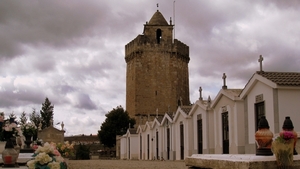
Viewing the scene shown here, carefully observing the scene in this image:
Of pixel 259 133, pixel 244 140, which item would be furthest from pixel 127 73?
pixel 259 133

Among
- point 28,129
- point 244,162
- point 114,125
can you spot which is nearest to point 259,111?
point 28,129

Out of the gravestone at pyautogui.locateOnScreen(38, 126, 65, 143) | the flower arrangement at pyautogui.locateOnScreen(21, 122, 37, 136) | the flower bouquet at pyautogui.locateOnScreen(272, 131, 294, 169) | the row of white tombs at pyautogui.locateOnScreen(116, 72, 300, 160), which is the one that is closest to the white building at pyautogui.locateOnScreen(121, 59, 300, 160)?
the row of white tombs at pyautogui.locateOnScreen(116, 72, 300, 160)

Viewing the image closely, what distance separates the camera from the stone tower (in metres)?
64.9

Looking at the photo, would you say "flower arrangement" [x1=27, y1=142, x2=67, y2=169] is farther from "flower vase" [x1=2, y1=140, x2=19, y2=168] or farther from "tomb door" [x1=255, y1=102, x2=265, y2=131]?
"tomb door" [x1=255, y1=102, x2=265, y2=131]

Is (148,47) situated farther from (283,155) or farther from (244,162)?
(283,155)

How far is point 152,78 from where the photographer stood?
65.6 meters

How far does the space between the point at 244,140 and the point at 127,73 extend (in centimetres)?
4767

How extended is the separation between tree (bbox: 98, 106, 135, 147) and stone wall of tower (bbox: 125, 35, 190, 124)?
1.59m

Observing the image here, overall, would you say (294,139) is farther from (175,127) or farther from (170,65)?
(170,65)

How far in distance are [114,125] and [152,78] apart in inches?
338

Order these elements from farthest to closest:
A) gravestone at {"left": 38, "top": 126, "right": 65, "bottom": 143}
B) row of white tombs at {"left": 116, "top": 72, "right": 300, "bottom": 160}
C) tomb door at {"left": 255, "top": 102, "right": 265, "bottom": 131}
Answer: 1. gravestone at {"left": 38, "top": 126, "right": 65, "bottom": 143}
2. tomb door at {"left": 255, "top": 102, "right": 265, "bottom": 131}
3. row of white tombs at {"left": 116, "top": 72, "right": 300, "bottom": 160}

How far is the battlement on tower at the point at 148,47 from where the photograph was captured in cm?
6600

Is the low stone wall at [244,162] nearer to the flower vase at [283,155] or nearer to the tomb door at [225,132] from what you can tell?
the flower vase at [283,155]

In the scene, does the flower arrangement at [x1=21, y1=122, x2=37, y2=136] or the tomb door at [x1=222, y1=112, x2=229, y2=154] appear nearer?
the flower arrangement at [x1=21, y1=122, x2=37, y2=136]
